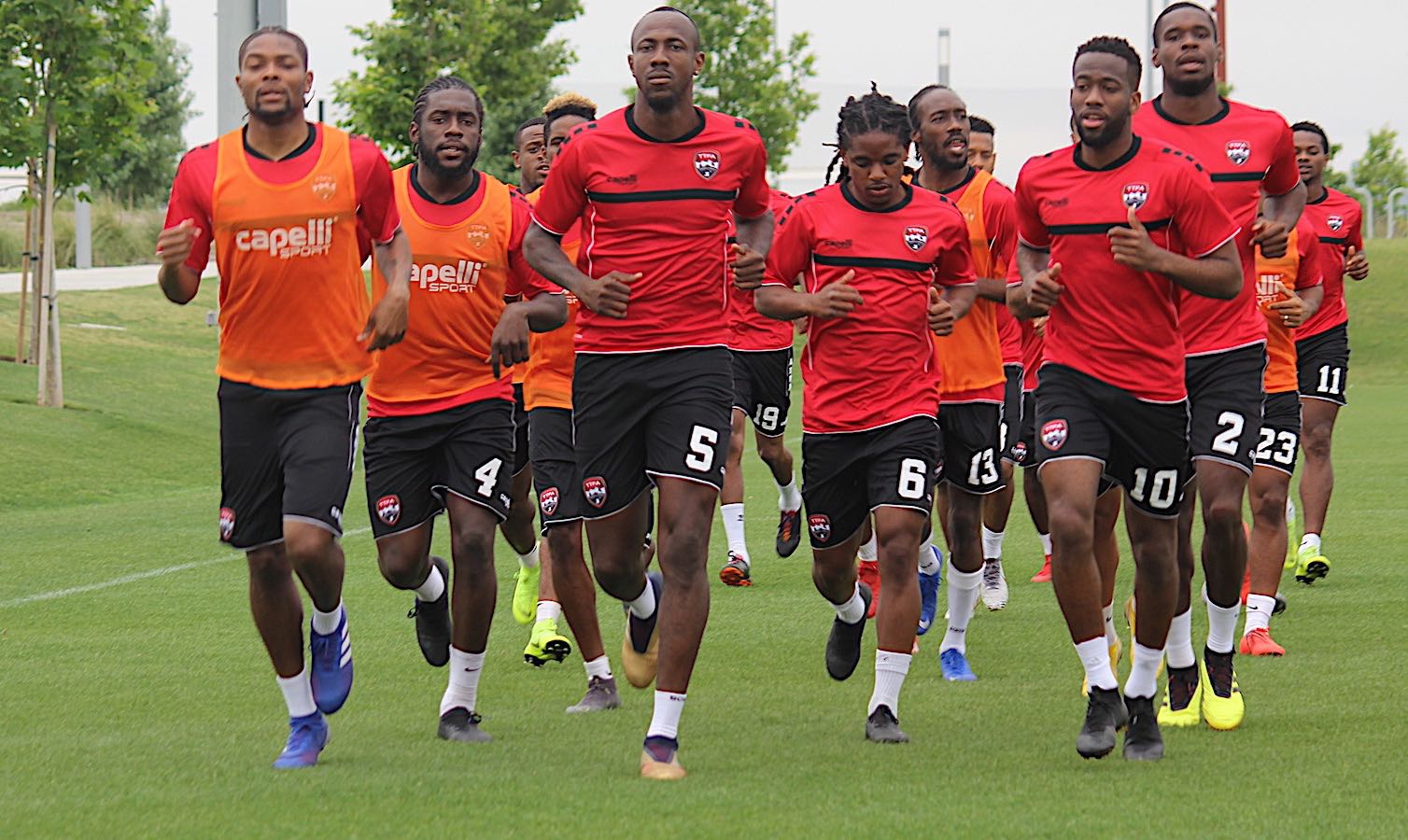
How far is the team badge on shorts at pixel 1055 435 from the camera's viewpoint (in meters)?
7.45

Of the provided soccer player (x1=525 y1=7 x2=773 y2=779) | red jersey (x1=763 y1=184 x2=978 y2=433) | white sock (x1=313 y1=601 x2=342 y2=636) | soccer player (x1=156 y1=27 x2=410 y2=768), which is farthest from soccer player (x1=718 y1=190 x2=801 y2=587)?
soccer player (x1=156 y1=27 x2=410 y2=768)

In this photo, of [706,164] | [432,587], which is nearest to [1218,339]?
[706,164]

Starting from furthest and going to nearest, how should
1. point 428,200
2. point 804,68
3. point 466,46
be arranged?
point 804,68, point 466,46, point 428,200

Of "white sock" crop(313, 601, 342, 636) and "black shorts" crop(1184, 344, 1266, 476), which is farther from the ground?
"black shorts" crop(1184, 344, 1266, 476)

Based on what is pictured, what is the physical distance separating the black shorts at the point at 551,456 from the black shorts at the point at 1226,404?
267 cm

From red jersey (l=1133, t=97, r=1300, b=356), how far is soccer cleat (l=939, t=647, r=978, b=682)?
212 centimetres

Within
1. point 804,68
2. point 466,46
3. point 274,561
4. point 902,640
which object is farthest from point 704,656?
point 804,68

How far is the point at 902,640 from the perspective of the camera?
26.2ft

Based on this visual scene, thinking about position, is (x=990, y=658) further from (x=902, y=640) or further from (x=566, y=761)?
(x=566, y=761)

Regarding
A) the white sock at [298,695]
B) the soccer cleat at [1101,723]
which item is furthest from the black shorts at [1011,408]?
the white sock at [298,695]

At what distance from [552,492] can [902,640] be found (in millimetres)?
1944

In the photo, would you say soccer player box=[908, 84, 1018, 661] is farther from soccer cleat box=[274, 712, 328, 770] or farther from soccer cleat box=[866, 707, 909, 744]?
soccer cleat box=[274, 712, 328, 770]

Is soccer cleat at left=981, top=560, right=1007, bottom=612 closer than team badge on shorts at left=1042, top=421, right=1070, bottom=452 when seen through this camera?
No

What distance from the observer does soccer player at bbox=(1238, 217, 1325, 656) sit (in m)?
9.93
